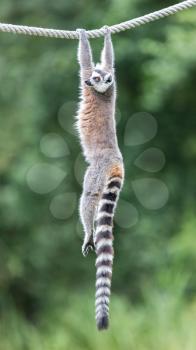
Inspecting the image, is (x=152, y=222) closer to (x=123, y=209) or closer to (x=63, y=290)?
(x=123, y=209)

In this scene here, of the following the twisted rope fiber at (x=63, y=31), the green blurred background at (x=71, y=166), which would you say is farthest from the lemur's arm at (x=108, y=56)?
the green blurred background at (x=71, y=166)

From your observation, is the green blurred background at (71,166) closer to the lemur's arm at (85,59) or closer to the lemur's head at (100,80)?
the lemur's arm at (85,59)

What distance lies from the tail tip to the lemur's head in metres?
1.79

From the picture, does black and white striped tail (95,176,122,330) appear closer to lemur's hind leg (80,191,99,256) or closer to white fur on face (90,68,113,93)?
lemur's hind leg (80,191,99,256)

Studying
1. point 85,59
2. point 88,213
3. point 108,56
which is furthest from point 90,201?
point 108,56

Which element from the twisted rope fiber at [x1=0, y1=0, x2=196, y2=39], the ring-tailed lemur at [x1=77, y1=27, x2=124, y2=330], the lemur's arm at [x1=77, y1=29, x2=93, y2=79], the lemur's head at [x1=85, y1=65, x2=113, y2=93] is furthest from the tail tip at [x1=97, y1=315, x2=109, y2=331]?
the lemur's arm at [x1=77, y1=29, x2=93, y2=79]

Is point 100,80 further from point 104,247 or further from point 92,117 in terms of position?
point 104,247

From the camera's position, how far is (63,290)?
1471 cm

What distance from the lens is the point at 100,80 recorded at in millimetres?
6027

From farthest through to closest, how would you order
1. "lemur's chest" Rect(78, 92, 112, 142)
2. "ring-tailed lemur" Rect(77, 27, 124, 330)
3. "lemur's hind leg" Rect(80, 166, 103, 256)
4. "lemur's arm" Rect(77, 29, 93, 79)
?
"lemur's arm" Rect(77, 29, 93, 79) → "lemur's chest" Rect(78, 92, 112, 142) → "lemur's hind leg" Rect(80, 166, 103, 256) → "ring-tailed lemur" Rect(77, 27, 124, 330)

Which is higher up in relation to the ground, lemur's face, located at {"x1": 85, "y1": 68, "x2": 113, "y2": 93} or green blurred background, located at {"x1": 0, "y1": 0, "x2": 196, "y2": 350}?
lemur's face, located at {"x1": 85, "y1": 68, "x2": 113, "y2": 93}

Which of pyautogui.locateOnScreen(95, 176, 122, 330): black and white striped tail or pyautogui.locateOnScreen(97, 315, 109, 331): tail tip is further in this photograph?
pyautogui.locateOnScreen(95, 176, 122, 330): black and white striped tail

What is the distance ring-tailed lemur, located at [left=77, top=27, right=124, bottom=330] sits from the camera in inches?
193

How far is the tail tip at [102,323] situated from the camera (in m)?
4.50
